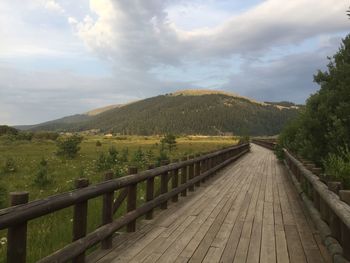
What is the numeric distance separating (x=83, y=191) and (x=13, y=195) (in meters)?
1.23

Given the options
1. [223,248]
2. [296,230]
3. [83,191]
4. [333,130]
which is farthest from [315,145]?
[83,191]

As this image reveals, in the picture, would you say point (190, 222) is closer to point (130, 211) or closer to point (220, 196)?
point (130, 211)

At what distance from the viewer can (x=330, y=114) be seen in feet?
35.5

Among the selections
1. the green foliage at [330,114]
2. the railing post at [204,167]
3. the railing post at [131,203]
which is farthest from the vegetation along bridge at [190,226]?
the railing post at [204,167]

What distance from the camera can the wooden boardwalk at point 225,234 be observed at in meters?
5.56

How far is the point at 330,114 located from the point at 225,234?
5.52 meters

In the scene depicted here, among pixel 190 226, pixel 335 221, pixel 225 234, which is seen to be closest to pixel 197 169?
pixel 190 226

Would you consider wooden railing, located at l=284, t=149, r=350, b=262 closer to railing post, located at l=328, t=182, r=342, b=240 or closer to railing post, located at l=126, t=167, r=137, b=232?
railing post, located at l=328, t=182, r=342, b=240

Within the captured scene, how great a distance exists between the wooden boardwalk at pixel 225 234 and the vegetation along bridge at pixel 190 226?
0.04 ft

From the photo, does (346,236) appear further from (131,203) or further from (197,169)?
(197,169)

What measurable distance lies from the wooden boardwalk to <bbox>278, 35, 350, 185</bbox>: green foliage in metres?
1.64

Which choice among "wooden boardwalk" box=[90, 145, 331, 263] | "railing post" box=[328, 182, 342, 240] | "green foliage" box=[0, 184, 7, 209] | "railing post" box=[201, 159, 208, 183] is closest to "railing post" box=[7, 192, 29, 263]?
"wooden boardwalk" box=[90, 145, 331, 263]

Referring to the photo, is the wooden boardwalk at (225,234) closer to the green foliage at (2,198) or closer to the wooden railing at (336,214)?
the wooden railing at (336,214)

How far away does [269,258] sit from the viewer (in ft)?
18.1
